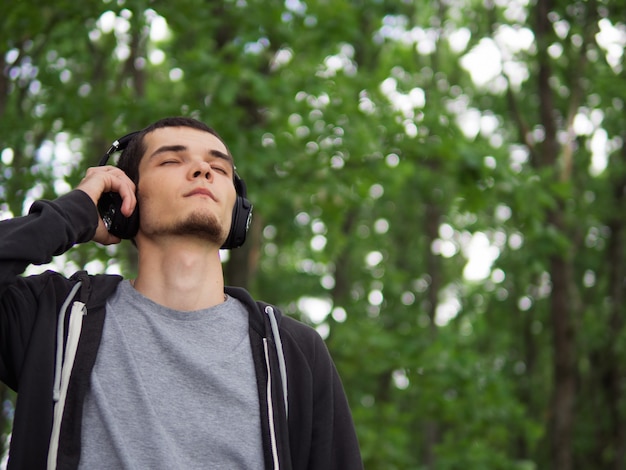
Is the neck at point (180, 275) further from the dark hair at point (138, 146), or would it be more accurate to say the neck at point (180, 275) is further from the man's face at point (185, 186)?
the dark hair at point (138, 146)

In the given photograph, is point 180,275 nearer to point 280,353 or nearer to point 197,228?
point 197,228

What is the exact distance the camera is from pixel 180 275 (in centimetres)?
292

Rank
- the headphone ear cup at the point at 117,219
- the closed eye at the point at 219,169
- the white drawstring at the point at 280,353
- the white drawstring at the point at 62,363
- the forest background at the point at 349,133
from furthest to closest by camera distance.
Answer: the forest background at the point at 349,133 → the closed eye at the point at 219,169 → the headphone ear cup at the point at 117,219 → the white drawstring at the point at 280,353 → the white drawstring at the point at 62,363

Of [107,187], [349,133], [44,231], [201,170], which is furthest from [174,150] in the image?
[349,133]

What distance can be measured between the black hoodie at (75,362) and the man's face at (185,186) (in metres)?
0.22

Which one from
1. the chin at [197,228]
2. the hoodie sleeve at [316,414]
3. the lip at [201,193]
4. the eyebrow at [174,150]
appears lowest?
the hoodie sleeve at [316,414]

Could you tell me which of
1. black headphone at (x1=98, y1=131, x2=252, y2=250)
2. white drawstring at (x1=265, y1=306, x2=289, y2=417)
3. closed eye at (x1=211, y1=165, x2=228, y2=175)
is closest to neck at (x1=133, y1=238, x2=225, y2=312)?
black headphone at (x1=98, y1=131, x2=252, y2=250)

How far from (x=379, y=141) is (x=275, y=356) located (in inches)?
230

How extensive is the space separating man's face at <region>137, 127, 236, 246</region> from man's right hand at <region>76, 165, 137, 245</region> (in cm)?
6

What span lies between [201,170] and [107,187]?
0.35 meters

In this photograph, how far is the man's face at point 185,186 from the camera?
A: 9.61ft

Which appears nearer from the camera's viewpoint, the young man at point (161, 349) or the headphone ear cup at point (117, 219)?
the young man at point (161, 349)

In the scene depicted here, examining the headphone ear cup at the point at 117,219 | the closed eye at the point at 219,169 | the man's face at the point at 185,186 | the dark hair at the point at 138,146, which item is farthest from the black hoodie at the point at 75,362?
the closed eye at the point at 219,169

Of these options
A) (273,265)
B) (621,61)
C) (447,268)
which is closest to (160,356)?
(621,61)
